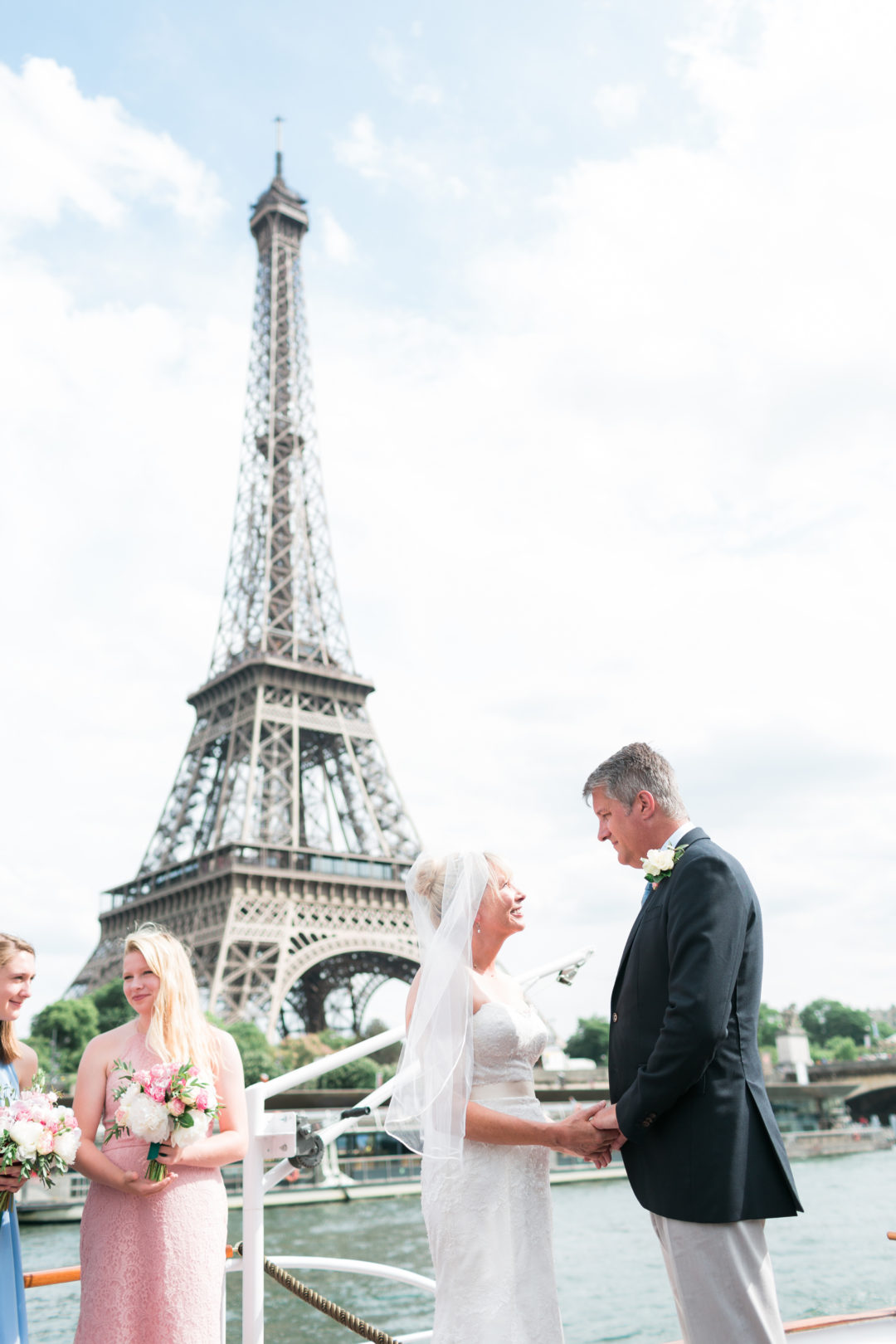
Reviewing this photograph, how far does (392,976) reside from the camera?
124ft

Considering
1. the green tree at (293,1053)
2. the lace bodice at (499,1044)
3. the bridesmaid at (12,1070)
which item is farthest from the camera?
the green tree at (293,1053)

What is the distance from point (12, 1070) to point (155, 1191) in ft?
2.56

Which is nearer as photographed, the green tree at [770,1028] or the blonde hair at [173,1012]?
the blonde hair at [173,1012]

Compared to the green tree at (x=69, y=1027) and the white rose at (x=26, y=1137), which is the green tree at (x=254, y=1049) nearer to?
the green tree at (x=69, y=1027)

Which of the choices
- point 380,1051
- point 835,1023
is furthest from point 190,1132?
point 835,1023

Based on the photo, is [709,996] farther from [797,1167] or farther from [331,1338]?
[797,1167]

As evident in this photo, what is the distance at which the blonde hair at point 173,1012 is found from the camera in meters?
3.83

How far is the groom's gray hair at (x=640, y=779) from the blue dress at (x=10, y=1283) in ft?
7.50

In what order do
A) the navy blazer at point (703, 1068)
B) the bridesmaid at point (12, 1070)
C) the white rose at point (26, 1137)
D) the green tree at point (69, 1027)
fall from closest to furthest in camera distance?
1. the navy blazer at point (703, 1068)
2. the white rose at point (26, 1137)
3. the bridesmaid at point (12, 1070)
4. the green tree at point (69, 1027)

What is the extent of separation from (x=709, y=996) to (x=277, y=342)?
4853 cm

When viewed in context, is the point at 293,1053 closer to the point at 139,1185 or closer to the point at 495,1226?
the point at 139,1185

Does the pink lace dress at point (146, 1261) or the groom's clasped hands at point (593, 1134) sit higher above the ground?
the groom's clasped hands at point (593, 1134)

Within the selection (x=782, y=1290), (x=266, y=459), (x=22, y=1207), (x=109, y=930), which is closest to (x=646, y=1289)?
(x=782, y=1290)

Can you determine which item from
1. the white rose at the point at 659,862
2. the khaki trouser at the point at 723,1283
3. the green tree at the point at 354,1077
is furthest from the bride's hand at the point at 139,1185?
the green tree at the point at 354,1077
